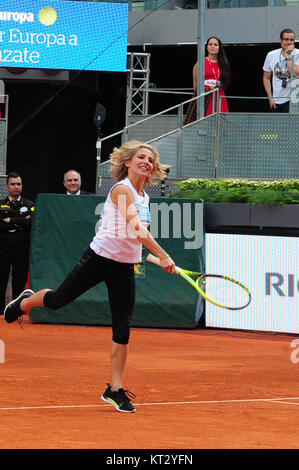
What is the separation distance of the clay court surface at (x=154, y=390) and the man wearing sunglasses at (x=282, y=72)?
14.7ft

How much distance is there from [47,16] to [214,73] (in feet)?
26.4

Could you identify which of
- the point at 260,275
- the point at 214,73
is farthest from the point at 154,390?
the point at 214,73

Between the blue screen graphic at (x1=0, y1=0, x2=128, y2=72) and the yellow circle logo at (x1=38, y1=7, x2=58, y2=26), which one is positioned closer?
the blue screen graphic at (x1=0, y1=0, x2=128, y2=72)

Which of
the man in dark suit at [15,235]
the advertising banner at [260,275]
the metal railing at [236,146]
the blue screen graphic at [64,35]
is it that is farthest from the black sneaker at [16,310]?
the blue screen graphic at [64,35]

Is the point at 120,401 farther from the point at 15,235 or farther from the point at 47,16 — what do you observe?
the point at 47,16

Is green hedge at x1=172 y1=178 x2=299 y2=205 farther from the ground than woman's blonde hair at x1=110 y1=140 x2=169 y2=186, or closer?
farther from the ground

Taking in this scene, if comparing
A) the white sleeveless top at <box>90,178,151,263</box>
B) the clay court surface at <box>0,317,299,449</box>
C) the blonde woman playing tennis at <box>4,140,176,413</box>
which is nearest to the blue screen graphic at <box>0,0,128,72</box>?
the clay court surface at <box>0,317,299,449</box>

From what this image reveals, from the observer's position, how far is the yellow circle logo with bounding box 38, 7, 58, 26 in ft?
77.4

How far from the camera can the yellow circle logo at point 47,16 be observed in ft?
77.4

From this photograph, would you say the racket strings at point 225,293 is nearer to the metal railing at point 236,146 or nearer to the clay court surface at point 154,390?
the clay court surface at point 154,390

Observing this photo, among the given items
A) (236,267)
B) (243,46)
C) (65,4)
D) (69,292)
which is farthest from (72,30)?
(69,292)

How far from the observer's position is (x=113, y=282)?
23.9 feet

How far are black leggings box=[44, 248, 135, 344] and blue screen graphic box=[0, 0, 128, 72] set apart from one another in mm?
16906

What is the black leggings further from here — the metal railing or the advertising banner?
the metal railing
